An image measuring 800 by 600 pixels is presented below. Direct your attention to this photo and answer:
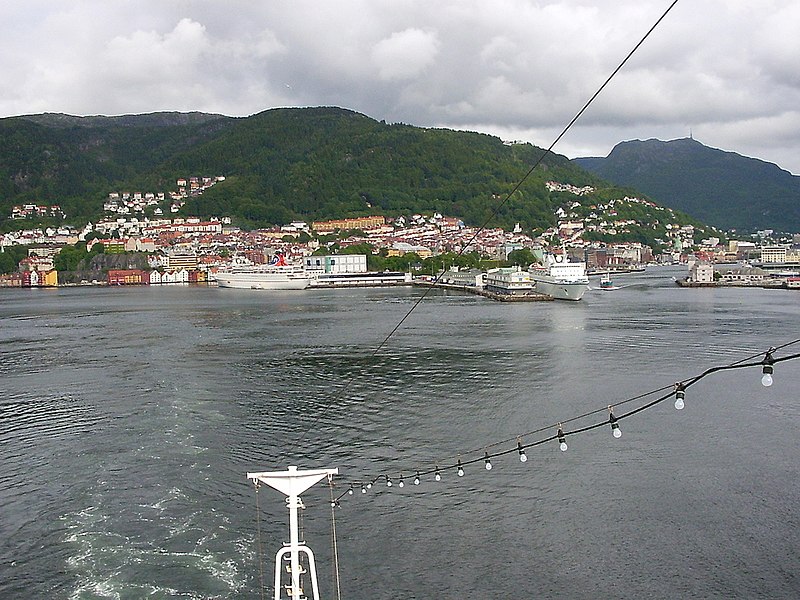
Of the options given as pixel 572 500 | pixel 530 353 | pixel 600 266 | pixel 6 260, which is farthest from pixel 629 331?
pixel 6 260

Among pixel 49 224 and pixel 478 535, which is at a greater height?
pixel 49 224

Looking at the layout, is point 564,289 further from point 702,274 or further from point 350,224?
point 350,224

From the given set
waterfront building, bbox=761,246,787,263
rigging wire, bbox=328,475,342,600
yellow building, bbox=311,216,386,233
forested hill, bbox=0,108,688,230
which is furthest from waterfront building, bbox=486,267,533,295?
forested hill, bbox=0,108,688,230

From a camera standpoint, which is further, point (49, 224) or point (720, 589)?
point (49, 224)

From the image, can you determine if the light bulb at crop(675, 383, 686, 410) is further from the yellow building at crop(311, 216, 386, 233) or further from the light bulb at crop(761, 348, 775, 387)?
the yellow building at crop(311, 216, 386, 233)

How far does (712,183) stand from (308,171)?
74713 mm

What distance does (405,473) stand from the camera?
Result: 235 inches

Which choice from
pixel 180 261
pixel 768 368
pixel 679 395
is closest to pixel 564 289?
pixel 679 395

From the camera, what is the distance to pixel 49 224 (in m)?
→ 63.4

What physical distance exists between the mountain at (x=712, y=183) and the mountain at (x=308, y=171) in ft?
119

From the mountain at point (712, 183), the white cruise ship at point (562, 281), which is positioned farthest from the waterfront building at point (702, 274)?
the mountain at point (712, 183)

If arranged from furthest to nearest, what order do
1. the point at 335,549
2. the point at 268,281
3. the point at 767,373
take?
1. the point at 268,281
2. the point at 335,549
3. the point at 767,373

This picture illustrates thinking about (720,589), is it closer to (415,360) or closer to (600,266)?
(415,360)

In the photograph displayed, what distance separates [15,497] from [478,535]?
3.29 m
